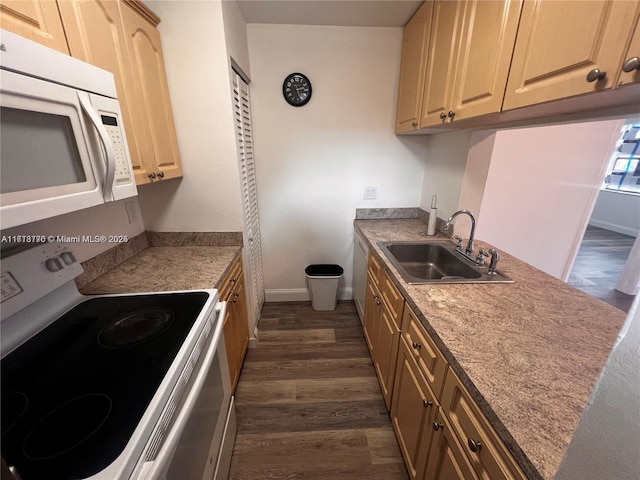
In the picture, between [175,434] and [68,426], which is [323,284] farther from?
[68,426]

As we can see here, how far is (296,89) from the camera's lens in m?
2.14

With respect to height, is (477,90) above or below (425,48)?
below

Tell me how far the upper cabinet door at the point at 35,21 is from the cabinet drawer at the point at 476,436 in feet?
5.28

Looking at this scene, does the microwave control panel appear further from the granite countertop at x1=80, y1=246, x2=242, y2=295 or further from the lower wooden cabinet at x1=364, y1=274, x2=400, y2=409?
the lower wooden cabinet at x1=364, y1=274, x2=400, y2=409

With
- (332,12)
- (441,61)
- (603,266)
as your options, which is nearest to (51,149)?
(441,61)

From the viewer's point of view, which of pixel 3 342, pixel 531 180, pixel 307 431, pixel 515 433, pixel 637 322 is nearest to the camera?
pixel 637 322

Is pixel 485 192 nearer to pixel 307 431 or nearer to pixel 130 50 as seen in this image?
pixel 307 431

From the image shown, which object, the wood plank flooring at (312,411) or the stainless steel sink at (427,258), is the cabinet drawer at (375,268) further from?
the wood plank flooring at (312,411)

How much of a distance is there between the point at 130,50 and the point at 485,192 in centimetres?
206

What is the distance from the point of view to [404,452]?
129 centimetres

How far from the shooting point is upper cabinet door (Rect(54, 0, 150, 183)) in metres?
0.89

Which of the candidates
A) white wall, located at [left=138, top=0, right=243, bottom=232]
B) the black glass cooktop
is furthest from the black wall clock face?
the black glass cooktop

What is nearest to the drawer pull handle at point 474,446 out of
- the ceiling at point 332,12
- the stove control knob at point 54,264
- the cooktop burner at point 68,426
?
the cooktop burner at point 68,426

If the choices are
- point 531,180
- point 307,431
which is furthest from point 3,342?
point 531,180
